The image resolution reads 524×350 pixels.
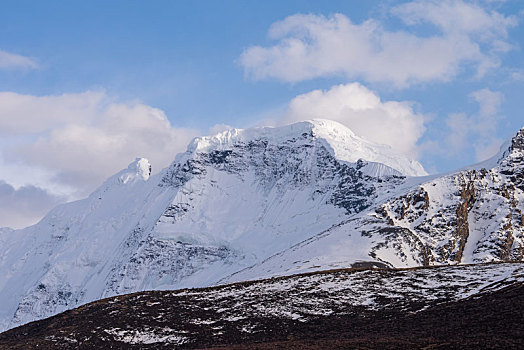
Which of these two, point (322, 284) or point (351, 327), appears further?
point (322, 284)

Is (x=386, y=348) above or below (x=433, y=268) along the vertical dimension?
below

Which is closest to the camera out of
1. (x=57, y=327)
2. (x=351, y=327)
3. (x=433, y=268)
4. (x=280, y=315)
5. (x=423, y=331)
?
(x=423, y=331)

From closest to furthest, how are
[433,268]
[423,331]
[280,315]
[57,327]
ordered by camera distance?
[423,331]
[280,315]
[57,327]
[433,268]

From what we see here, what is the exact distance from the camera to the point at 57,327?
67625mm

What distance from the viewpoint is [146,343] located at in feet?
187

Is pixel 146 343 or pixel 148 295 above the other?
pixel 148 295

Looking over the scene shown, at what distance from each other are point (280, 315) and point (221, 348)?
1396 centimetres

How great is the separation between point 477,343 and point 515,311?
1110 cm

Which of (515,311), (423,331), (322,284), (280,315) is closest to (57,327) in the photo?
(280,315)

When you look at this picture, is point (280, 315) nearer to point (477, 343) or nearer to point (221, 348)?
point (221, 348)

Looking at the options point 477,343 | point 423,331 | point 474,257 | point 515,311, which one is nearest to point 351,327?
point 423,331

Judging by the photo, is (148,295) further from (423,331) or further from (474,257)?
(474,257)

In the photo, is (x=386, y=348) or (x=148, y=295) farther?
(x=148, y=295)

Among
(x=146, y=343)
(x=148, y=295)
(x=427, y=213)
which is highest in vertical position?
(x=427, y=213)
